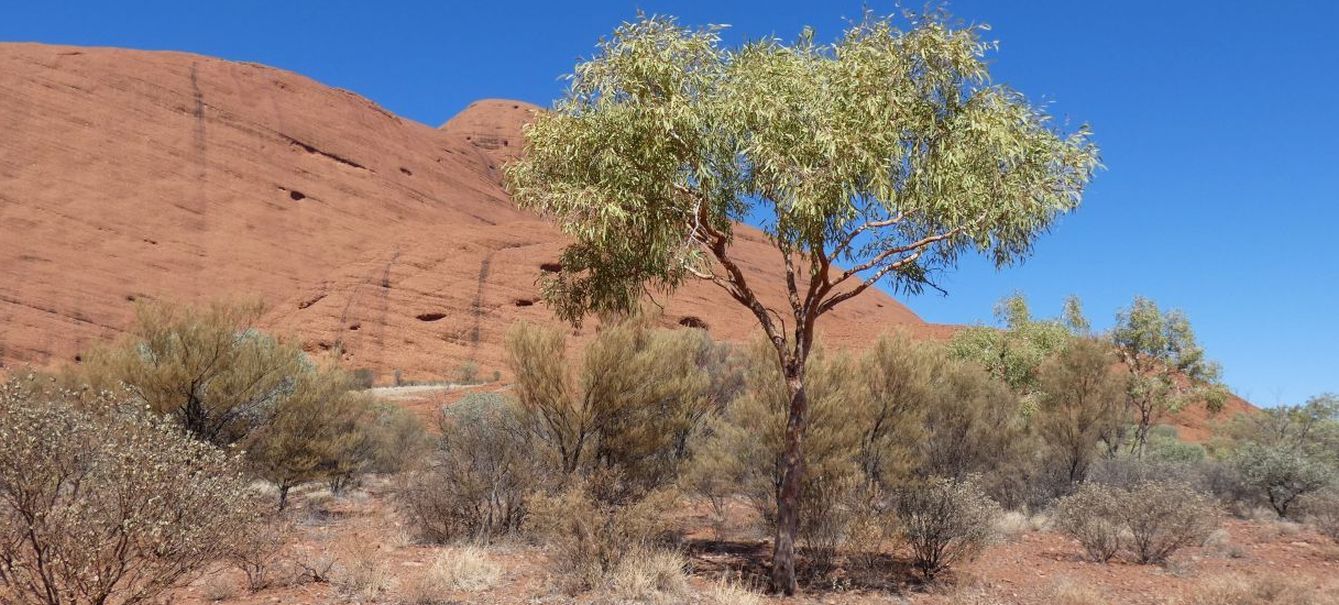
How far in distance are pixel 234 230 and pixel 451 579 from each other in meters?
46.0

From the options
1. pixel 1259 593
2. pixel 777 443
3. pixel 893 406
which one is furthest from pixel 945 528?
pixel 893 406

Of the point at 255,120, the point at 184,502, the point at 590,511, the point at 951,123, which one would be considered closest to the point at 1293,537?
the point at 951,123

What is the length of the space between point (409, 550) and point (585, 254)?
469 centimetres

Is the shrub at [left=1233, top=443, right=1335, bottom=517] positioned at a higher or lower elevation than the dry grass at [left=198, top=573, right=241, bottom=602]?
higher

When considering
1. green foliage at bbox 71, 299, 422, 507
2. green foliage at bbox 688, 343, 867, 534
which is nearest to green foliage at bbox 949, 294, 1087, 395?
green foliage at bbox 688, 343, 867, 534

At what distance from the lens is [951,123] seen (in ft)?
25.3

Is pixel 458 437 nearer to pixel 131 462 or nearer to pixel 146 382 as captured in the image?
pixel 146 382

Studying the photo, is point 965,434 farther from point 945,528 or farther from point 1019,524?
point 945,528

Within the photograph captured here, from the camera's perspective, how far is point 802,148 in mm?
7184

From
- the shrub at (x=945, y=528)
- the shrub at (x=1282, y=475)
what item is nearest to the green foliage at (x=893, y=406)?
the shrub at (x=945, y=528)

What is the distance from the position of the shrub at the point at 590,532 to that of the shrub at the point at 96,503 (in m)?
3.42

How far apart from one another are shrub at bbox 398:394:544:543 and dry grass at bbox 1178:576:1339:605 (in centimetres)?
775

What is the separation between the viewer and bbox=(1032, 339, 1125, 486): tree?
670 inches

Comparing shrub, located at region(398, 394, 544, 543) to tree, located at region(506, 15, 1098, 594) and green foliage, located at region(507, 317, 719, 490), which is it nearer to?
green foliage, located at region(507, 317, 719, 490)
